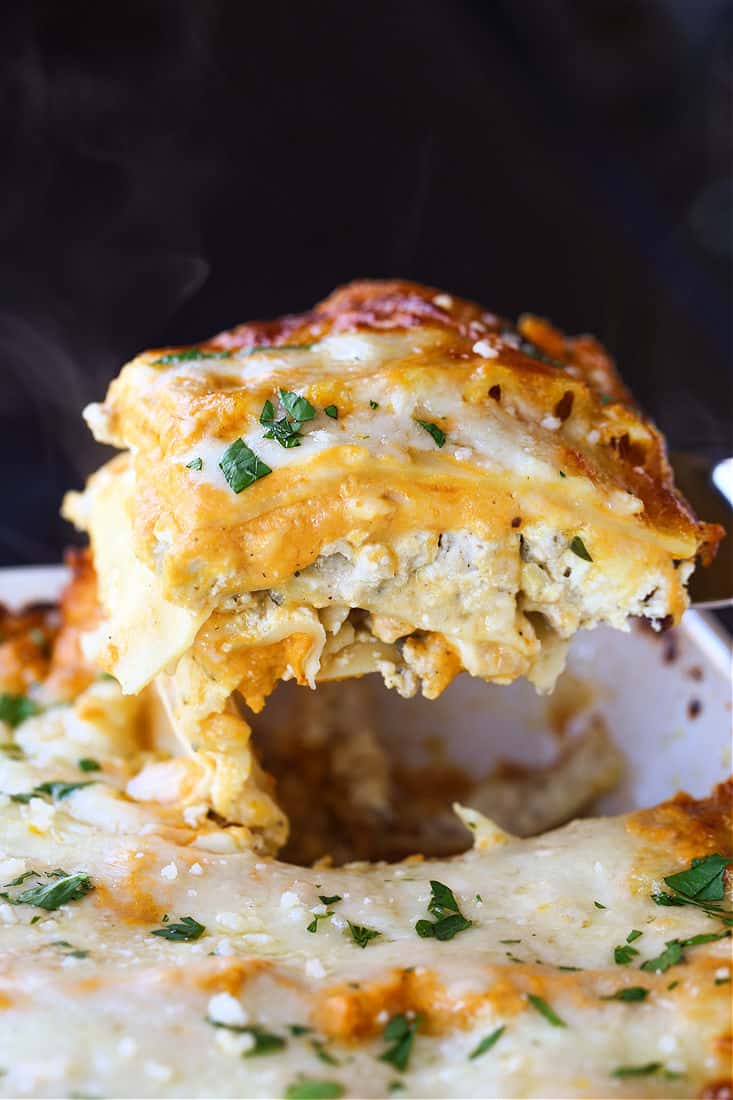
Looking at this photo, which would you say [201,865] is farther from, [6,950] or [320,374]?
[320,374]

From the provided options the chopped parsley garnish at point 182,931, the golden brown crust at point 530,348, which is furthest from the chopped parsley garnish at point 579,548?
the chopped parsley garnish at point 182,931

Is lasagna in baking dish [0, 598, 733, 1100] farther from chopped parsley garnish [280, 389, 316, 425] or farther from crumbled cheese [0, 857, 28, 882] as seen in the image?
chopped parsley garnish [280, 389, 316, 425]

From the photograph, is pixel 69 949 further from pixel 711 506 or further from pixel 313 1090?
pixel 711 506

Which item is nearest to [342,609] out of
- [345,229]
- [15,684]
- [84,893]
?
[84,893]

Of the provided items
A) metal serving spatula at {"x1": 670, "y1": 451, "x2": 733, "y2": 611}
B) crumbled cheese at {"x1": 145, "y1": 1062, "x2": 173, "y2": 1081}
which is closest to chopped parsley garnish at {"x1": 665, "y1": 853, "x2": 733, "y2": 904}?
metal serving spatula at {"x1": 670, "y1": 451, "x2": 733, "y2": 611}

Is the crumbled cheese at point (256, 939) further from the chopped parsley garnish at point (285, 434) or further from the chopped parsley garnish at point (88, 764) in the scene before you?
the chopped parsley garnish at point (285, 434)

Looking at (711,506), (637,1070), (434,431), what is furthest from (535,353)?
(637,1070)
